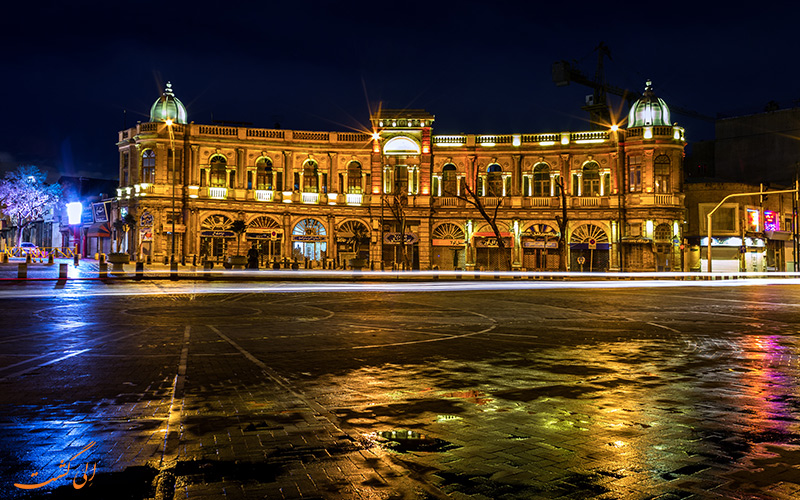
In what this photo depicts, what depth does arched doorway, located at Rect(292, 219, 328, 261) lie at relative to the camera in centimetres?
6025

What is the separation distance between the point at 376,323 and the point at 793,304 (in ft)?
48.3

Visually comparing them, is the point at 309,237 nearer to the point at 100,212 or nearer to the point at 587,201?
the point at 100,212

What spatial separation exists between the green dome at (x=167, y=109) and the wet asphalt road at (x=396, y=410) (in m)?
46.7

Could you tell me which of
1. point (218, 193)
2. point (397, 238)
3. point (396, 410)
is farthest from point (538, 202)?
point (396, 410)

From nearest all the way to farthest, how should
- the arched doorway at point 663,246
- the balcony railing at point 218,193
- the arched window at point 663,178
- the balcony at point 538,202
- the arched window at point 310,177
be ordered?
the balcony railing at point 218,193 → the arched doorway at point 663,246 → the arched window at point 663,178 → the arched window at point 310,177 → the balcony at point 538,202

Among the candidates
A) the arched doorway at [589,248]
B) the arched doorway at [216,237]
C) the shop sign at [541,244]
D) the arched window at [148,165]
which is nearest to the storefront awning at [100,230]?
the arched window at [148,165]

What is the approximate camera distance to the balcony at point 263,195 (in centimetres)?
5925

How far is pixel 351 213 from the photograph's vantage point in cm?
6094

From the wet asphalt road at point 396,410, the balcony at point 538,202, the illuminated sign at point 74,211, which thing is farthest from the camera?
the illuminated sign at point 74,211

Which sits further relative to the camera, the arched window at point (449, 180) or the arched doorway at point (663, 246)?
the arched window at point (449, 180)

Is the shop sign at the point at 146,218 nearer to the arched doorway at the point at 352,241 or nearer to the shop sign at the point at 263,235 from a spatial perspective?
the shop sign at the point at 263,235

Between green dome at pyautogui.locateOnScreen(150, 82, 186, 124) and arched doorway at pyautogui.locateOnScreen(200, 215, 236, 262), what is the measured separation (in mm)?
8930

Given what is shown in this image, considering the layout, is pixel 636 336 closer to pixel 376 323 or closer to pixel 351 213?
pixel 376 323

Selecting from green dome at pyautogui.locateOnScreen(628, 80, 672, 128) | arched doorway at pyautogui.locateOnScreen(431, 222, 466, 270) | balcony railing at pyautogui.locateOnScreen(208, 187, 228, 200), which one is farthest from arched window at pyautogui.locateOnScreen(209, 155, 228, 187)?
green dome at pyautogui.locateOnScreen(628, 80, 672, 128)
